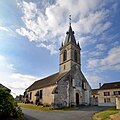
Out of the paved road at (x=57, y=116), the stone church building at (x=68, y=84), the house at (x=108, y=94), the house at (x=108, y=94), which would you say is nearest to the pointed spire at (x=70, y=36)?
the stone church building at (x=68, y=84)

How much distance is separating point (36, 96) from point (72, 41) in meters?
15.6

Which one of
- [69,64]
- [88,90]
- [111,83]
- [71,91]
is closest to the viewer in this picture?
[71,91]

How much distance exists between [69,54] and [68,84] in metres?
7.15

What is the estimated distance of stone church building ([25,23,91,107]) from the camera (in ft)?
95.5

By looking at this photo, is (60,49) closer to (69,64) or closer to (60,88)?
(69,64)

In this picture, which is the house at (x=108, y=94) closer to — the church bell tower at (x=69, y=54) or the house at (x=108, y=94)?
the house at (x=108, y=94)

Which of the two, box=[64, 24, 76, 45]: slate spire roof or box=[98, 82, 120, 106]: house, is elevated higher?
box=[64, 24, 76, 45]: slate spire roof

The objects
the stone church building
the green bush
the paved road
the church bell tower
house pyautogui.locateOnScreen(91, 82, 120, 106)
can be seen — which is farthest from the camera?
house pyautogui.locateOnScreen(91, 82, 120, 106)

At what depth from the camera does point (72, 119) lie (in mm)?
13281

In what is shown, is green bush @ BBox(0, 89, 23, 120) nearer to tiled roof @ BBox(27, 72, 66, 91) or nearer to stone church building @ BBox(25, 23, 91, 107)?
stone church building @ BBox(25, 23, 91, 107)

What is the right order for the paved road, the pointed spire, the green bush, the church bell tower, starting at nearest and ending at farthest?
the green bush → the paved road → the church bell tower → the pointed spire

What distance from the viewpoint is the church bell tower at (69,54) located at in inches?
1325

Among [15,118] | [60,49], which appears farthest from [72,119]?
[60,49]

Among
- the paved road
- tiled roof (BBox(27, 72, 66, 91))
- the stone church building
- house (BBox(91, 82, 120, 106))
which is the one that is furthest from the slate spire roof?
the paved road
